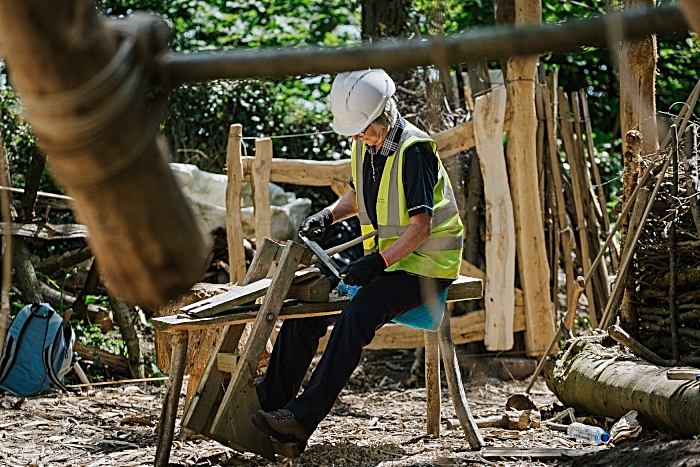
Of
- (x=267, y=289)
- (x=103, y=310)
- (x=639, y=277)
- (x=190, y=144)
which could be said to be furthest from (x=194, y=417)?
(x=190, y=144)


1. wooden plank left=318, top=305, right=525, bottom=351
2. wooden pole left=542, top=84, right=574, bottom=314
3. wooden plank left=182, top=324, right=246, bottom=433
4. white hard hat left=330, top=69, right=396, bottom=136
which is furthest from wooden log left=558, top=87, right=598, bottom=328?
wooden plank left=182, top=324, right=246, bottom=433

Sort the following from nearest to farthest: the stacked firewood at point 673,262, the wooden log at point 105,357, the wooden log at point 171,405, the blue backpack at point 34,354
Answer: the wooden log at point 171,405
the stacked firewood at point 673,262
the blue backpack at point 34,354
the wooden log at point 105,357

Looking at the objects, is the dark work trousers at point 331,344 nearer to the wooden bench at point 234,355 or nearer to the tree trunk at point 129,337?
the wooden bench at point 234,355

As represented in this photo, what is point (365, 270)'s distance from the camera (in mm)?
3752

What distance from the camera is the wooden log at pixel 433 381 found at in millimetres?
4430

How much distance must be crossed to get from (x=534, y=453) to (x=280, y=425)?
1.36m

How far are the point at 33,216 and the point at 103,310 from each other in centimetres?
146

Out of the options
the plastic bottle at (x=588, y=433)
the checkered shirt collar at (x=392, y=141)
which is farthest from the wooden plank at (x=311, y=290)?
the plastic bottle at (x=588, y=433)

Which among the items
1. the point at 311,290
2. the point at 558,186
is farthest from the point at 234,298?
the point at 558,186

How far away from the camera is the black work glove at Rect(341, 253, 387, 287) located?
12.3 ft

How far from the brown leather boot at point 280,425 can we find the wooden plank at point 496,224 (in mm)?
3140

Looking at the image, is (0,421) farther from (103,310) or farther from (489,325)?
(489,325)

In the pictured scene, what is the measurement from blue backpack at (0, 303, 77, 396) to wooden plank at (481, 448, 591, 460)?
3.58 meters

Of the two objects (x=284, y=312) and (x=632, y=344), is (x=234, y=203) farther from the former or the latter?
(x=632, y=344)
